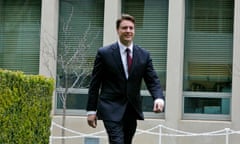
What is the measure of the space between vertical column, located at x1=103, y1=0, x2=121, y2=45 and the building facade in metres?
0.02

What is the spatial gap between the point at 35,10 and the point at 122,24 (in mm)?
10767

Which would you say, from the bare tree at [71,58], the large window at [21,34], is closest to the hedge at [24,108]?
the bare tree at [71,58]

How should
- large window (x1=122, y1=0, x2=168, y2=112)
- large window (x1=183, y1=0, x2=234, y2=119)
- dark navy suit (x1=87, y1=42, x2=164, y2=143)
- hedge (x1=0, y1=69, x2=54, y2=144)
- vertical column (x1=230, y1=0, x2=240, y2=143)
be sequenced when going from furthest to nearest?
1. large window (x1=122, y1=0, x2=168, y2=112)
2. large window (x1=183, y1=0, x2=234, y2=119)
3. vertical column (x1=230, y1=0, x2=240, y2=143)
4. hedge (x1=0, y1=69, x2=54, y2=144)
5. dark navy suit (x1=87, y1=42, x2=164, y2=143)

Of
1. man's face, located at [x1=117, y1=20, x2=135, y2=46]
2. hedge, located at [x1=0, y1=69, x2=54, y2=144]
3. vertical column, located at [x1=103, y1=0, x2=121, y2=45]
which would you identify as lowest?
hedge, located at [x1=0, y1=69, x2=54, y2=144]

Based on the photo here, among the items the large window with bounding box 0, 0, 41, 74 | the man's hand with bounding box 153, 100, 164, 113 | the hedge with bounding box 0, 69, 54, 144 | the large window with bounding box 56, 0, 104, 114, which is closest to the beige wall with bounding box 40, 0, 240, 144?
the large window with bounding box 56, 0, 104, 114

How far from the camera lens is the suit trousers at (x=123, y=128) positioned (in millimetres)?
6141

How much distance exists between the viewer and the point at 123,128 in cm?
632

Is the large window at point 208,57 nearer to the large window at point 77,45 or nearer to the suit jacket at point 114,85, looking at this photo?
the large window at point 77,45

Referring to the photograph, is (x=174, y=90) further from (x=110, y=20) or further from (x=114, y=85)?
(x=114, y=85)

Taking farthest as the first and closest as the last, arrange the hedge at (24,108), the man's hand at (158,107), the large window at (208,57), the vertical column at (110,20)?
the vertical column at (110,20)
the large window at (208,57)
the hedge at (24,108)
the man's hand at (158,107)

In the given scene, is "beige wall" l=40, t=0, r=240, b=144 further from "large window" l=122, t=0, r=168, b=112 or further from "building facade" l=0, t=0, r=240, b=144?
"large window" l=122, t=0, r=168, b=112

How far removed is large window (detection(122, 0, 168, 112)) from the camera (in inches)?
629

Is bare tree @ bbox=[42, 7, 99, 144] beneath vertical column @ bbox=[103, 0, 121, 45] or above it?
beneath

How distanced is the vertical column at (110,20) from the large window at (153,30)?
47cm
